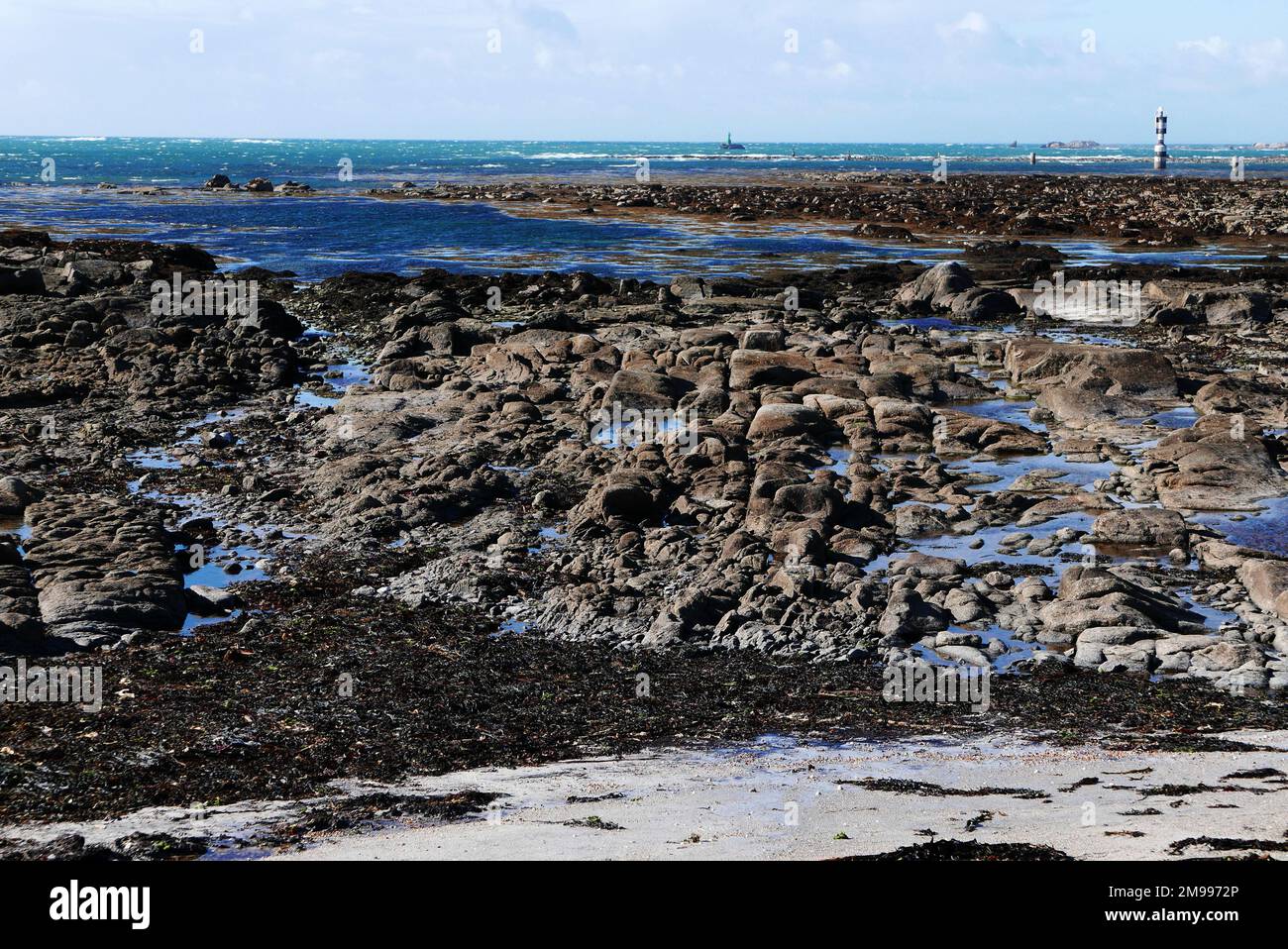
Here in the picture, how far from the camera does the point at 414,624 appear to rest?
1488 centimetres

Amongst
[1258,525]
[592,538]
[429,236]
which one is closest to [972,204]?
[429,236]

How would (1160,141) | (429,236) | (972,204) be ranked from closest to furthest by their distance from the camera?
(429,236), (972,204), (1160,141)

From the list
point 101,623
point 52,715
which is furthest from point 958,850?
point 101,623

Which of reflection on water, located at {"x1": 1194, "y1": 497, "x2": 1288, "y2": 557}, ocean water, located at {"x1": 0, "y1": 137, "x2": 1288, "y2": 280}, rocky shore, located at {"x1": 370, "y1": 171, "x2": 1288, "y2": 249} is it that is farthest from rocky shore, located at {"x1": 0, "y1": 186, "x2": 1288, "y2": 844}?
rocky shore, located at {"x1": 370, "y1": 171, "x2": 1288, "y2": 249}

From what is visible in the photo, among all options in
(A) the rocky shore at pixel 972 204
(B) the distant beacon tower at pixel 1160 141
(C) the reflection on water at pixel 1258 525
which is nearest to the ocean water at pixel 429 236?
(A) the rocky shore at pixel 972 204

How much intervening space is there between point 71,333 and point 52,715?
76.9 ft

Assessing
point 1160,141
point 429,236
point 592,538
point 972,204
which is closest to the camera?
point 592,538

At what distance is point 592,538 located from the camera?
58.9 ft

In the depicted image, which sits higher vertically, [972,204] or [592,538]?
[972,204]

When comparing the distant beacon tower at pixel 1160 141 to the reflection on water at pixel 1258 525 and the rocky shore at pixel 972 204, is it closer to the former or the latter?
the rocky shore at pixel 972 204

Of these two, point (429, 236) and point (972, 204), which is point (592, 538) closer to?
point (429, 236)

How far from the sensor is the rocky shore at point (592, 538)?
12188 millimetres

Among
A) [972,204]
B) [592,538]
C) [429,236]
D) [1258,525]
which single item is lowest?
[592,538]

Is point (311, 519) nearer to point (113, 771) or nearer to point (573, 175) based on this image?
point (113, 771)
